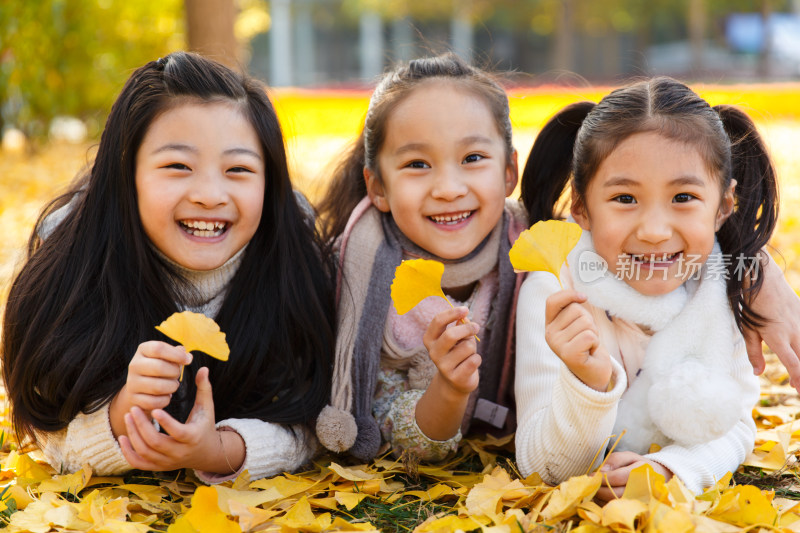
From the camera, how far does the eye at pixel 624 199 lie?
79.7 inches

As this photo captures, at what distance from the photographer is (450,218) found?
7.45ft

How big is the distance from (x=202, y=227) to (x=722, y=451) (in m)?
1.43

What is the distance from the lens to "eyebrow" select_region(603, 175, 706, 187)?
77.2 inches

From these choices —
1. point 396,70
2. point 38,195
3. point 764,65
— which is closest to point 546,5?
point 764,65

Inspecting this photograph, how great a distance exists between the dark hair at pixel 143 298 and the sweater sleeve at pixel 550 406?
55 cm

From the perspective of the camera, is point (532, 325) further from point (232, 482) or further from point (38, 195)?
point (38, 195)

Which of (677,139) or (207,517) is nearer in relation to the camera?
(207,517)

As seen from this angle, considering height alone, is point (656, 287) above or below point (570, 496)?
above

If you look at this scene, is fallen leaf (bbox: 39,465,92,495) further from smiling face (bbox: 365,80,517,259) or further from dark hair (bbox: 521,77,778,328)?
dark hair (bbox: 521,77,778,328)

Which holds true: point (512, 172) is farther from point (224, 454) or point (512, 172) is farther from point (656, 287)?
point (224, 454)

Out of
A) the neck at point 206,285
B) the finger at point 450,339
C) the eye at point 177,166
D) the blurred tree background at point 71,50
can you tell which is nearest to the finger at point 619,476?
the finger at point 450,339

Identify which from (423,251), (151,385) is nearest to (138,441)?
(151,385)

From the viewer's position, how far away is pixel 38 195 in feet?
24.0

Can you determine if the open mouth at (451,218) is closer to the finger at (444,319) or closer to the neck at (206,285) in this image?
the finger at (444,319)
